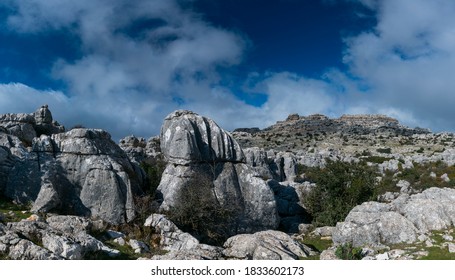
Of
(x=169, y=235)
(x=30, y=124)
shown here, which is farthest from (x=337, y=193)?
(x=30, y=124)

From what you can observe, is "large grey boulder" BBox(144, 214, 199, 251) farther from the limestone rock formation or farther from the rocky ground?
the limestone rock formation

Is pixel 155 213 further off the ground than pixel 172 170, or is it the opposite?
pixel 172 170

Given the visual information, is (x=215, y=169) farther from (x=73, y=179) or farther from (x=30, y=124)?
(x=30, y=124)

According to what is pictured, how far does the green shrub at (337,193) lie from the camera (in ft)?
91.0

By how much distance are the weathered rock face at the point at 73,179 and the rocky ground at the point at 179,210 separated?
0.06 meters

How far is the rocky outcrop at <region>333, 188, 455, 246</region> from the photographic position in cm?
1830

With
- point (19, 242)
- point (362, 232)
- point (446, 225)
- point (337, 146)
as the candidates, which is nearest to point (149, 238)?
point (19, 242)

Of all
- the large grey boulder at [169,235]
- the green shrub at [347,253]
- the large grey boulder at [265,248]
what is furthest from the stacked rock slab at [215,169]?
the green shrub at [347,253]

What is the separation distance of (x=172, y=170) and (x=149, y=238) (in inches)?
260

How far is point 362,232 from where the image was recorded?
19391mm

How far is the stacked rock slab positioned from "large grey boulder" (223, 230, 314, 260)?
575cm

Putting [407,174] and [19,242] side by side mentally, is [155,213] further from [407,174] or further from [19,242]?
[407,174]

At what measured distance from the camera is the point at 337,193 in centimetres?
2989

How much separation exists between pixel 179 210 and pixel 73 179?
6424 mm
